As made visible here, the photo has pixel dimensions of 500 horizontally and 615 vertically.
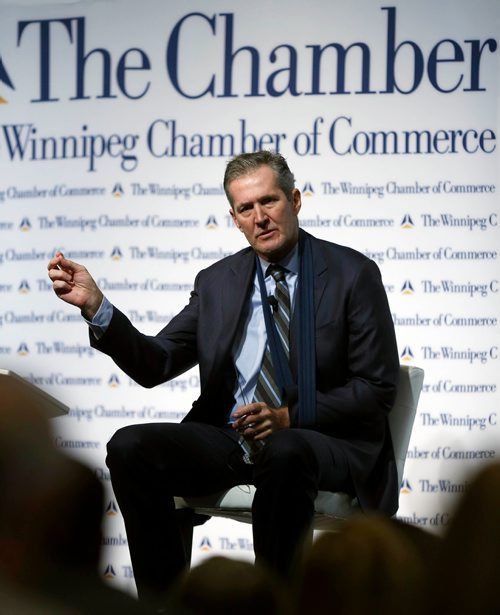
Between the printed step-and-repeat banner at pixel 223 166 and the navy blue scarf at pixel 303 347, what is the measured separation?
162 centimetres

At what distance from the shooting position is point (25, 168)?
5.01m

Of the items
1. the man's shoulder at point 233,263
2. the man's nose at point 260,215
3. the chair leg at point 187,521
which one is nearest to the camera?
the chair leg at point 187,521

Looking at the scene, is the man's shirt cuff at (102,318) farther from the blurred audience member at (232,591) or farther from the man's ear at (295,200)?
the blurred audience member at (232,591)

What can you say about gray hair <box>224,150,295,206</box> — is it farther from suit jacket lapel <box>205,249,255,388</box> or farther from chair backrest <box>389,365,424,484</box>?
chair backrest <box>389,365,424,484</box>

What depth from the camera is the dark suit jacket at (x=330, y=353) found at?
2.90m

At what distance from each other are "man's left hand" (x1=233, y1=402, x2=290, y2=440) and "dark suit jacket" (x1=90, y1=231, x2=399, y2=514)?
87 mm

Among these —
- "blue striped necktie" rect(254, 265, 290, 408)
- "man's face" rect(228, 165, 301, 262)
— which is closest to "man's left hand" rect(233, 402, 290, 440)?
"blue striped necktie" rect(254, 265, 290, 408)

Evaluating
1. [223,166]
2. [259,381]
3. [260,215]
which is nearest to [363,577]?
[259,381]

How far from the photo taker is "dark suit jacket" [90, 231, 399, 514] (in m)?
2.90

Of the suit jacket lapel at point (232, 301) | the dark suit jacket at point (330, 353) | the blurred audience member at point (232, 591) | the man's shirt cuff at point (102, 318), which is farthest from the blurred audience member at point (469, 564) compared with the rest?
the suit jacket lapel at point (232, 301)

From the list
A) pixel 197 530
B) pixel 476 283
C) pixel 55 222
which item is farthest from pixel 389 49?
pixel 197 530

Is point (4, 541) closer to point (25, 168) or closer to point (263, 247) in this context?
point (263, 247)

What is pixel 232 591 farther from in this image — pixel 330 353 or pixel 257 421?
pixel 330 353

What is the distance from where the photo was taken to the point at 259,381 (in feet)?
9.98
